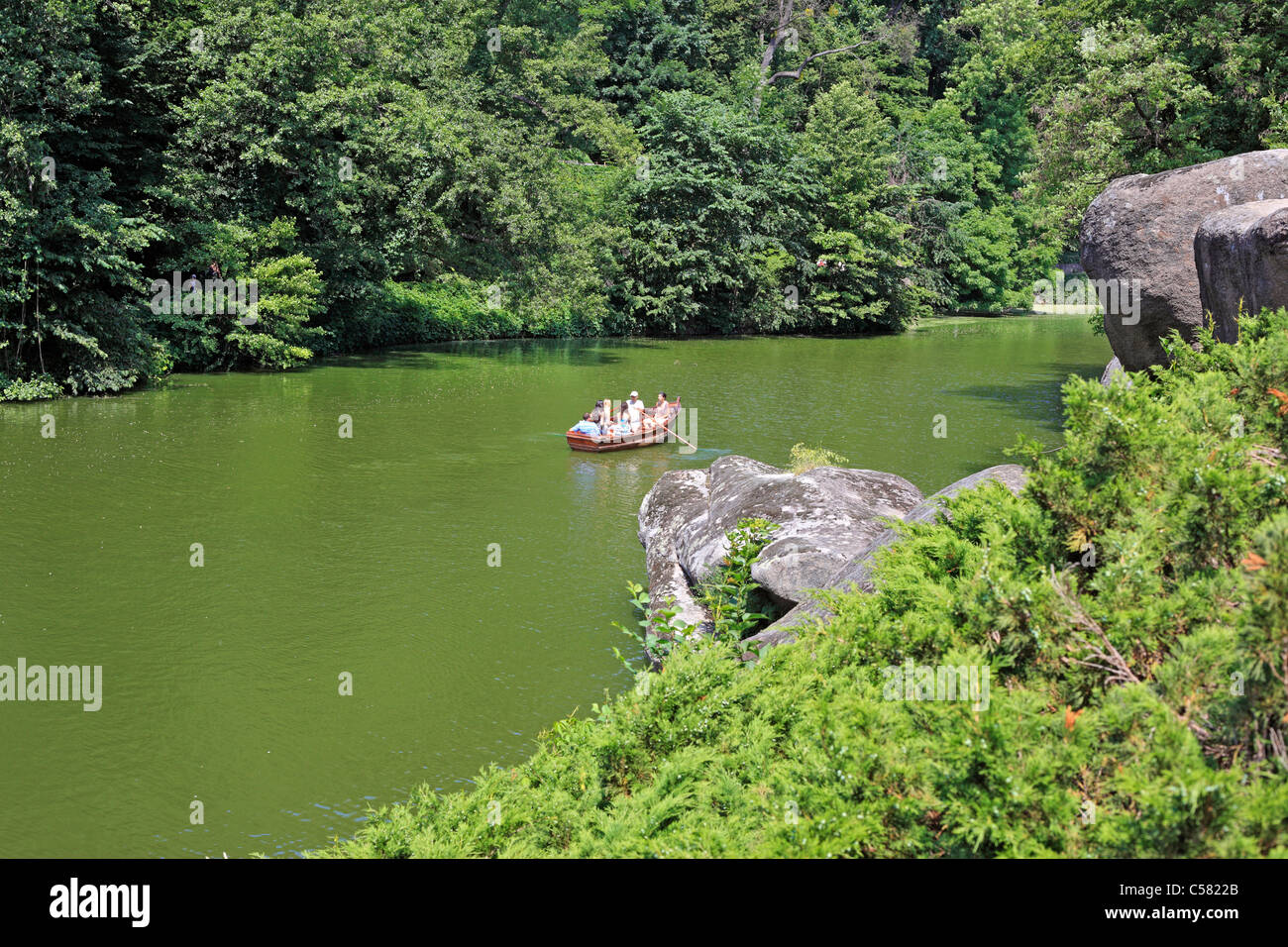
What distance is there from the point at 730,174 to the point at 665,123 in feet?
9.83

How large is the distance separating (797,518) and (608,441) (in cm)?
1008

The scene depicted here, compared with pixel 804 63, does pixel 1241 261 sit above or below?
below

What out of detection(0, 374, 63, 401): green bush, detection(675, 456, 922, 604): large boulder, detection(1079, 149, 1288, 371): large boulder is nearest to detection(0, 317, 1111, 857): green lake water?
detection(0, 374, 63, 401): green bush

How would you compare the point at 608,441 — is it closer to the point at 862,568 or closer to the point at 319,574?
the point at 319,574

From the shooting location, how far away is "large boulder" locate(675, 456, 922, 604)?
29.8 feet

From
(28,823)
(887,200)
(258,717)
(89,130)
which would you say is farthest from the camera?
(887,200)

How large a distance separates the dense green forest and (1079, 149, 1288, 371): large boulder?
942 centimetres

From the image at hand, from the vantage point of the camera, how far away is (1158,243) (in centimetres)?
1000

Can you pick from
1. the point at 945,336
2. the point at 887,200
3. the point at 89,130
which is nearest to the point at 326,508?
the point at 89,130

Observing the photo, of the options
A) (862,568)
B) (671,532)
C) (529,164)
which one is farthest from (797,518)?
(529,164)

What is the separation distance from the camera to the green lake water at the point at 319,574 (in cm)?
822
